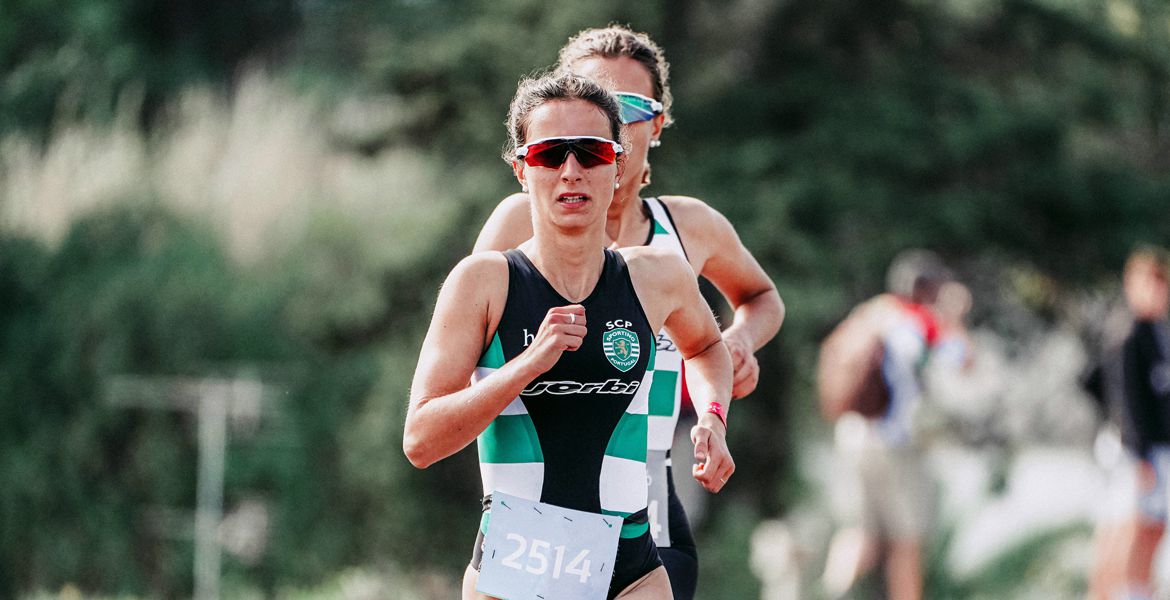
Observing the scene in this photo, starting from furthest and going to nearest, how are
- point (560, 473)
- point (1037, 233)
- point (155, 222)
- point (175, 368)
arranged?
point (1037, 233) → point (155, 222) → point (175, 368) → point (560, 473)

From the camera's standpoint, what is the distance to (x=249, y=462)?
10633 millimetres

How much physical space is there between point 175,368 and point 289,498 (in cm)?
128

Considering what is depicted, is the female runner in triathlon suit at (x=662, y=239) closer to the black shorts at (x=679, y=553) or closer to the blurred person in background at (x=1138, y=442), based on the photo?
the black shorts at (x=679, y=553)

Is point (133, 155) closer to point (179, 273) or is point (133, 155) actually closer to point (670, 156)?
point (179, 273)

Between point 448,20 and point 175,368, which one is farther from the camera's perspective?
point 448,20

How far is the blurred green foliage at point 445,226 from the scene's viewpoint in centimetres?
1045

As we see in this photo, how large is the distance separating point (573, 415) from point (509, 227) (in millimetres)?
758

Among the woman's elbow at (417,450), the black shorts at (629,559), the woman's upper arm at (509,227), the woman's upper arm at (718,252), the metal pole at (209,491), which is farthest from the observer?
the metal pole at (209,491)

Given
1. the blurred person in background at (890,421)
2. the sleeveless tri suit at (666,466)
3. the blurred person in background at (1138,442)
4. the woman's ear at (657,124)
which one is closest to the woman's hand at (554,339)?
the sleeveless tri suit at (666,466)

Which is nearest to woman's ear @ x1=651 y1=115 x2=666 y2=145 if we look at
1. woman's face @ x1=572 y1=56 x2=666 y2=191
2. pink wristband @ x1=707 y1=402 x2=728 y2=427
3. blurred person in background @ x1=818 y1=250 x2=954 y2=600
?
woman's face @ x1=572 y1=56 x2=666 y2=191

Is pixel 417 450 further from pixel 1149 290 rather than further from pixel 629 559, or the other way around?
pixel 1149 290

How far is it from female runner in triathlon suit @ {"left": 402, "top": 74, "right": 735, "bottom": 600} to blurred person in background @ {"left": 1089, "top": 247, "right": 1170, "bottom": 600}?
242 inches

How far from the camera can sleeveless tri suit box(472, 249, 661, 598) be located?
3090 mm

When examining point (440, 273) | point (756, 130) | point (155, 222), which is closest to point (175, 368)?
point (155, 222)
